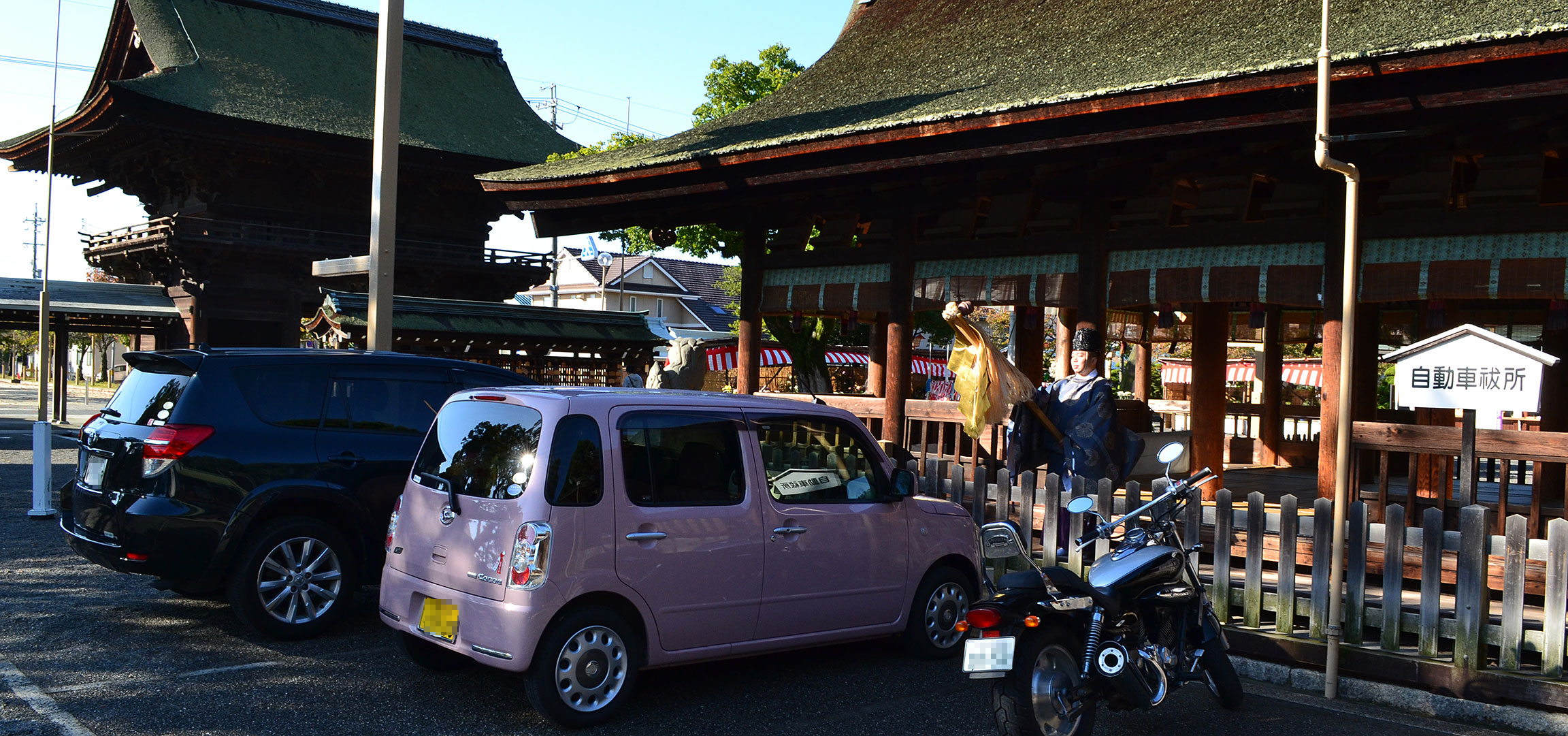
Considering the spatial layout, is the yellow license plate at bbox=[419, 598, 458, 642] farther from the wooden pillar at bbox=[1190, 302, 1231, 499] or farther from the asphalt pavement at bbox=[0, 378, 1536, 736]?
the wooden pillar at bbox=[1190, 302, 1231, 499]

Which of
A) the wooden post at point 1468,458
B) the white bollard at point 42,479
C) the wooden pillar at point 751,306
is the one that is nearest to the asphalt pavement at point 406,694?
the wooden post at point 1468,458

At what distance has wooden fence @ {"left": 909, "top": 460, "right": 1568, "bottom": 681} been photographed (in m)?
5.93

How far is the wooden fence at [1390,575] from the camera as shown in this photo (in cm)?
593

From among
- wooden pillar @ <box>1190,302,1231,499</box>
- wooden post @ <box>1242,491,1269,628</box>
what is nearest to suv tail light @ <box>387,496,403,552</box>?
wooden post @ <box>1242,491,1269,628</box>

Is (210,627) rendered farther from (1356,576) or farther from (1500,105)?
(1500,105)

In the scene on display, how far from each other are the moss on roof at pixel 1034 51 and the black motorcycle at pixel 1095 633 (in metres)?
3.59

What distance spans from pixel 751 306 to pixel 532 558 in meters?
7.93

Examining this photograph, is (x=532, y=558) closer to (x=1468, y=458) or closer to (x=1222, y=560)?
(x=1222, y=560)

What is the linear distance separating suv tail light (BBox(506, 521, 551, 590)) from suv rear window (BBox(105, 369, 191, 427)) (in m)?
3.07

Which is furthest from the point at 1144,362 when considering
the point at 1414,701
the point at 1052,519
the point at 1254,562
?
the point at 1414,701

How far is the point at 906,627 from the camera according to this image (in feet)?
21.9

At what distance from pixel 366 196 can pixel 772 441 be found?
2637 cm

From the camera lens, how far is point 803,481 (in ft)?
20.5

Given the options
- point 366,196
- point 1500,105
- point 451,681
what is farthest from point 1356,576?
point 366,196
